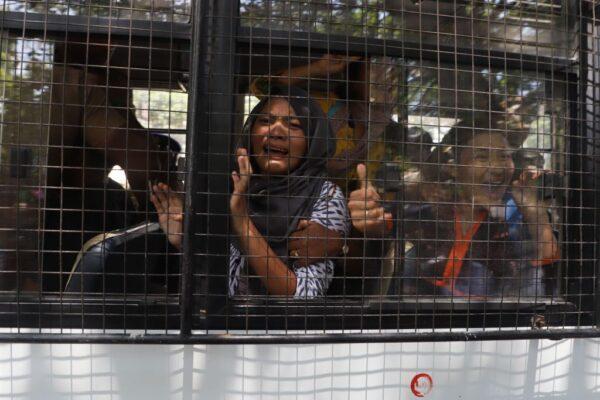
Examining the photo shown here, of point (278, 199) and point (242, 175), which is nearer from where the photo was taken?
point (242, 175)

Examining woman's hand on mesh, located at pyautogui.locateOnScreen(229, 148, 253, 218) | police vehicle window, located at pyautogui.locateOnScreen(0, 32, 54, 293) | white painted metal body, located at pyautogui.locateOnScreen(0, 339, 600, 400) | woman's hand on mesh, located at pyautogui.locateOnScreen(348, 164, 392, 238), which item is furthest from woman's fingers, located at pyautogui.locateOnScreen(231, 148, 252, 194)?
police vehicle window, located at pyautogui.locateOnScreen(0, 32, 54, 293)

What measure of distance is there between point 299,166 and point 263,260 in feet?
1.28

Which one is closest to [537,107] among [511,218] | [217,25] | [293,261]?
[511,218]

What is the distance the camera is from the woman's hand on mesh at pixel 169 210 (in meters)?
1.85

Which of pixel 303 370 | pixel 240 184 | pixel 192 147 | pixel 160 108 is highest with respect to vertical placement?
pixel 160 108

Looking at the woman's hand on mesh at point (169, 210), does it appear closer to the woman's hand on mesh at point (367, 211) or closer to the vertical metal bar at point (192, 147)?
the vertical metal bar at point (192, 147)

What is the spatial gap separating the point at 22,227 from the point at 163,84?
67cm

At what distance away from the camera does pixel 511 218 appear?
209 cm

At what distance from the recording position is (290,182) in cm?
201

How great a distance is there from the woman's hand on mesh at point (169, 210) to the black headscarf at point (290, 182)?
0.81 feet

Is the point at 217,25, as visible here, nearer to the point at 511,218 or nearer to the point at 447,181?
the point at 447,181

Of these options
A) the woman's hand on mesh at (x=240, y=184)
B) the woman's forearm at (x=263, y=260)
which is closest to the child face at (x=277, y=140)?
the woman's hand on mesh at (x=240, y=184)

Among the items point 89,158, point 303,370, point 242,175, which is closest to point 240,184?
point 242,175

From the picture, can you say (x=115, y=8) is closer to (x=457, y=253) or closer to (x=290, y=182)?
(x=290, y=182)
